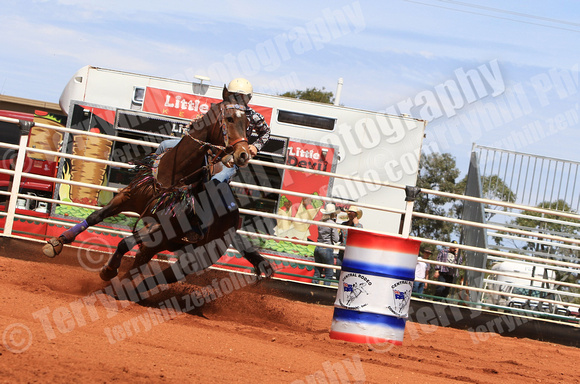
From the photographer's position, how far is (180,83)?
14203 millimetres

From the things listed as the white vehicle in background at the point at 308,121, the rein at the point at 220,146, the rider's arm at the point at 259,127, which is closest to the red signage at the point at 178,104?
the white vehicle in background at the point at 308,121

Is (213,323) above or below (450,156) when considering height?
below

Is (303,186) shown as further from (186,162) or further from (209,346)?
(209,346)

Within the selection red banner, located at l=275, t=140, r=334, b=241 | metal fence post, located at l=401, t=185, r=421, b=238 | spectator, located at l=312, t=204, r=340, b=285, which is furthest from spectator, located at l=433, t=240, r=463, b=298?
metal fence post, located at l=401, t=185, r=421, b=238

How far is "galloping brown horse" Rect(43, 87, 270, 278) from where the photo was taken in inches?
212

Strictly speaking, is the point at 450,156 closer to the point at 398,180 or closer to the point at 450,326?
the point at 398,180

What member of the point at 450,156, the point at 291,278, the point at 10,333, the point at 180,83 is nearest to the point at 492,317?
the point at 291,278

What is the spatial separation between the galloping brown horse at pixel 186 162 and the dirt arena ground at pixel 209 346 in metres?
0.98

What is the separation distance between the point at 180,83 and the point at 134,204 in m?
8.23

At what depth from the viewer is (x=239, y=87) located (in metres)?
5.77

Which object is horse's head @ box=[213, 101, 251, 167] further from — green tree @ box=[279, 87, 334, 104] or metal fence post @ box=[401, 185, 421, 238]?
green tree @ box=[279, 87, 334, 104]

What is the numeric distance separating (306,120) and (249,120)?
839cm

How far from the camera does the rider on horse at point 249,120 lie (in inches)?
227

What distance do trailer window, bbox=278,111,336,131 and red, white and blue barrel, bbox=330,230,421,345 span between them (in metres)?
8.45
